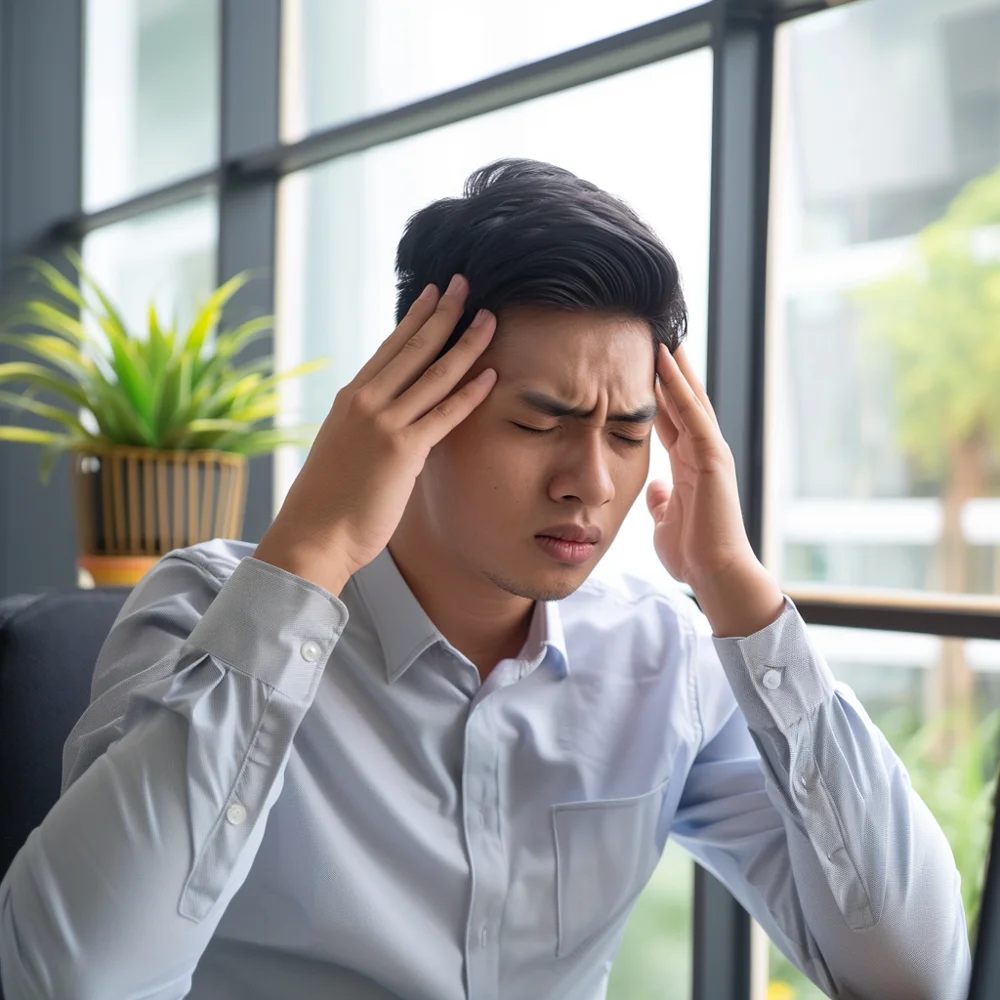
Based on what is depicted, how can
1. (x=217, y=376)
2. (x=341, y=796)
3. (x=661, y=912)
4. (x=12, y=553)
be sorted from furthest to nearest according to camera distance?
(x=12, y=553)
(x=217, y=376)
(x=661, y=912)
(x=341, y=796)

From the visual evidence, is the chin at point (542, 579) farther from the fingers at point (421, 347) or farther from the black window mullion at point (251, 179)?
the black window mullion at point (251, 179)

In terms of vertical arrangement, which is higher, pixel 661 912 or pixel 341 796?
pixel 341 796

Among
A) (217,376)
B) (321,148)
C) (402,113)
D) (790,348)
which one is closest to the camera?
(790,348)

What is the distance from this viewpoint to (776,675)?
1.24 meters

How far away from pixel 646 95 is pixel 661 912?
1.71m

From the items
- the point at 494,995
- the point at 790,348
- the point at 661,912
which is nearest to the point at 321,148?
the point at 790,348

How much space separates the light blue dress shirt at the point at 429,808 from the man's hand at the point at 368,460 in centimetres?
4

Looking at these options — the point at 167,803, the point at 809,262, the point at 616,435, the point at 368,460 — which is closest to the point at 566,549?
the point at 616,435

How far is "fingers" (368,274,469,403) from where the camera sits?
124 cm

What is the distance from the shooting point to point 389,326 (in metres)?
3.10

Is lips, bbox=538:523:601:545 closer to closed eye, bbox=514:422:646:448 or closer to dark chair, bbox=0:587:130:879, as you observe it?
closed eye, bbox=514:422:646:448

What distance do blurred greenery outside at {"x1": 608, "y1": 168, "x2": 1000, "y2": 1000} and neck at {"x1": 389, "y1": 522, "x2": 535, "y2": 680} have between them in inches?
35.2

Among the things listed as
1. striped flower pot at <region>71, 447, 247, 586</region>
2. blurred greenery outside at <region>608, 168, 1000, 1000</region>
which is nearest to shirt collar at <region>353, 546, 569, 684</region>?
blurred greenery outside at <region>608, 168, 1000, 1000</region>

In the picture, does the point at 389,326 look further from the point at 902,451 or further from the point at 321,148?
the point at 902,451
